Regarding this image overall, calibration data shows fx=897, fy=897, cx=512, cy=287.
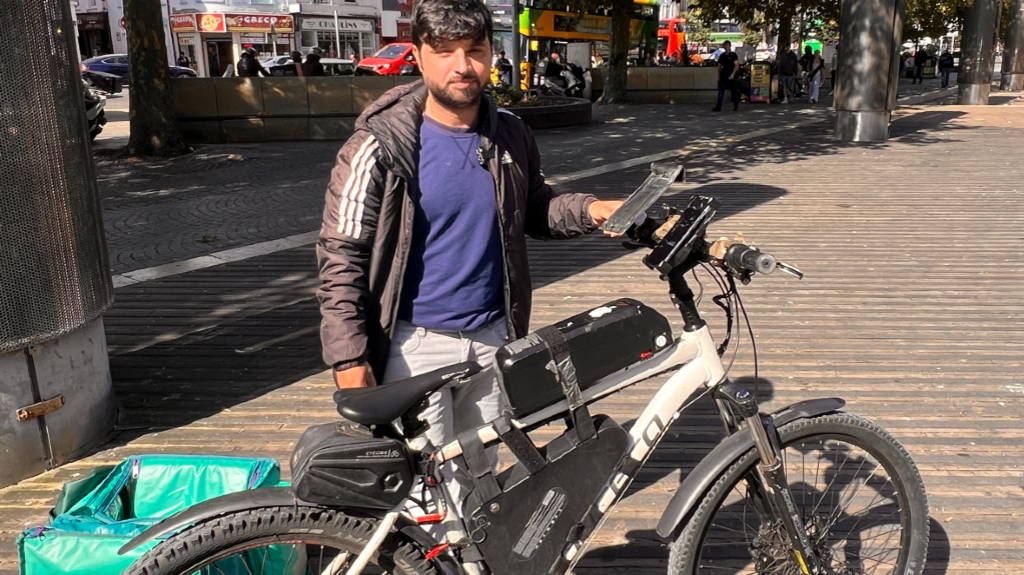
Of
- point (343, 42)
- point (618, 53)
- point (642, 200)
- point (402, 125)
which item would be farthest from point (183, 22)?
point (642, 200)

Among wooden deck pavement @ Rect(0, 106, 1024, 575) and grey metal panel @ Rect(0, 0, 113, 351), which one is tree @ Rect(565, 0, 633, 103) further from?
grey metal panel @ Rect(0, 0, 113, 351)

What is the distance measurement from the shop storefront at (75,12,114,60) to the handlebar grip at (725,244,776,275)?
51013mm

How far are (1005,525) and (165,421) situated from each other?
373cm

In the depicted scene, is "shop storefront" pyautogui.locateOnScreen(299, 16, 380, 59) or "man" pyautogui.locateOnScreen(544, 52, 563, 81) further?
"shop storefront" pyautogui.locateOnScreen(299, 16, 380, 59)

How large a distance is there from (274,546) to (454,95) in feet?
4.05

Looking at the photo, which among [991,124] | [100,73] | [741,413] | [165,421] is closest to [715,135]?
[991,124]

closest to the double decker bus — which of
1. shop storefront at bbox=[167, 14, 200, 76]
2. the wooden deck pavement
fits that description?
shop storefront at bbox=[167, 14, 200, 76]

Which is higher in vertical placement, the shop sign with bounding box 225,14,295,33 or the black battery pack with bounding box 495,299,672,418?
the shop sign with bounding box 225,14,295,33

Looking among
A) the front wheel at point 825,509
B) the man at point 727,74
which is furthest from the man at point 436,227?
the man at point 727,74

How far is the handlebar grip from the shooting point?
220 cm

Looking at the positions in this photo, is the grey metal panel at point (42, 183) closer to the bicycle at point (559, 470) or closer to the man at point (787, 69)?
the bicycle at point (559, 470)

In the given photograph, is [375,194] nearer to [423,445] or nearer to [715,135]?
[423,445]

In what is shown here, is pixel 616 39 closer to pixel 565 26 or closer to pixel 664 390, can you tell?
pixel 565 26

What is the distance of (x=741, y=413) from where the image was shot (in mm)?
2371
